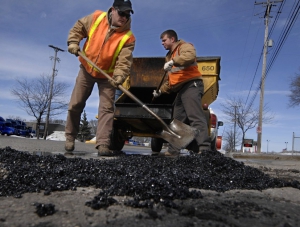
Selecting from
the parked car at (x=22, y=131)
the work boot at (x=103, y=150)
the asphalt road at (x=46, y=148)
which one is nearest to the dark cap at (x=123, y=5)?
the work boot at (x=103, y=150)

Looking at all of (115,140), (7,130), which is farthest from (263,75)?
(7,130)

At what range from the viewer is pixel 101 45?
448cm

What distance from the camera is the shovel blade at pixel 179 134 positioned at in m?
4.36

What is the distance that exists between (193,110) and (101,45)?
163 centimetres

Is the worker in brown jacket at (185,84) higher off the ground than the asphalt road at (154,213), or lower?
higher

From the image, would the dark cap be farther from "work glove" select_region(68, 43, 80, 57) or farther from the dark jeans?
the dark jeans

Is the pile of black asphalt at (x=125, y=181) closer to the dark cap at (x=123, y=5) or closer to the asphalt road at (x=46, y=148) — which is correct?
the asphalt road at (x=46, y=148)

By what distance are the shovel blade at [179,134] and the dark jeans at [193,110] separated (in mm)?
116

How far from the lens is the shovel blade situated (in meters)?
4.36

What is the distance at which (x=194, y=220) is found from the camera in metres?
1.33

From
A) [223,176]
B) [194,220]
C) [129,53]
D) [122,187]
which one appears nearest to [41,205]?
[122,187]

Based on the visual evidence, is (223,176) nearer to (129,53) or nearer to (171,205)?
(171,205)

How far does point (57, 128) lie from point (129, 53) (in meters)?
59.7

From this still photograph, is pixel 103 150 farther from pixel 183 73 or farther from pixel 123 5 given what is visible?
pixel 123 5
